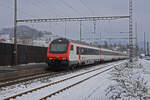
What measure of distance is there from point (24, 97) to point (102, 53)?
29.3m

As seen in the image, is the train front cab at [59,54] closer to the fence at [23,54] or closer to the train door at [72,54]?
the train door at [72,54]

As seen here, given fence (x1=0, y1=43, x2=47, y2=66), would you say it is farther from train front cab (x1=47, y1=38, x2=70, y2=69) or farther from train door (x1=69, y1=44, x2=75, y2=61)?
train door (x1=69, y1=44, x2=75, y2=61)

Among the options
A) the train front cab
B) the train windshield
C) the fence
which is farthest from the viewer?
the fence

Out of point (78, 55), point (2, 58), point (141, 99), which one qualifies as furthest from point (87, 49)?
point (141, 99)

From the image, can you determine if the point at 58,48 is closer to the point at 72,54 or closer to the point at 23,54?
the point at 72,54

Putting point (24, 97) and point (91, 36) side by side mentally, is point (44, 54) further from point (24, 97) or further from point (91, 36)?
point (24, 97)

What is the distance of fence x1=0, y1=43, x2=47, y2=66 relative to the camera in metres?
23.0

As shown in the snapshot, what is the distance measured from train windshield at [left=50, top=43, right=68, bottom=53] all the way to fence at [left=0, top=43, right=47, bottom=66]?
199 inches

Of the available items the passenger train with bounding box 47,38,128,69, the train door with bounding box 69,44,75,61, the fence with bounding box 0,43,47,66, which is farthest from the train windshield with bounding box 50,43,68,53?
the fence with bounding box 0,43,47,66

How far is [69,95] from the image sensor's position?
973 centimetres

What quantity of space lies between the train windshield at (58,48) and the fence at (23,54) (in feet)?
16.6

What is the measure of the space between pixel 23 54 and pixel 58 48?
7848mm

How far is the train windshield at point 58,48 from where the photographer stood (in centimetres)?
2063

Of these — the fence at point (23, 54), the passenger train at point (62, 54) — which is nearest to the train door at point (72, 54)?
the passenger train at point (62, 54)
